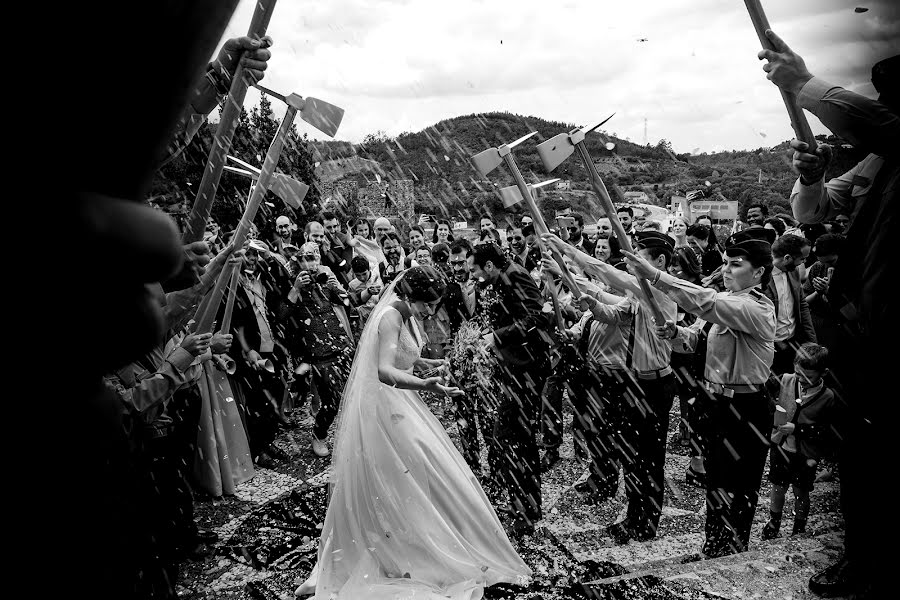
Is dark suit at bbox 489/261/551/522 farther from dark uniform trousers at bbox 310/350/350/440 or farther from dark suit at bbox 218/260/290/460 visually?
dark suit at bbox 218/260/290/460

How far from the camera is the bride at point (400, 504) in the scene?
3830 mm

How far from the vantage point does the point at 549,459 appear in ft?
21.4

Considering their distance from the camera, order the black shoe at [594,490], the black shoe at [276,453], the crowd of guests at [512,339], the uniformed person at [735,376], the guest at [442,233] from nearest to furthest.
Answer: the crowd of guests at [512,339], the uniformed person at [735,376], the black shoe at [594,490], the black shoe at [276,453], the guest at [442,233]

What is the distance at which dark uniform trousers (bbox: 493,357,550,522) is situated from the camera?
5.06 m

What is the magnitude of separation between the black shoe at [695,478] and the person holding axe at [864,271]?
11.4ft

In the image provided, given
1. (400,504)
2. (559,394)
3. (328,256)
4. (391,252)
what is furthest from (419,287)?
(391,252)

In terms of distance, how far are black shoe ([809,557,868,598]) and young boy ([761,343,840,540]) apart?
1.53 m

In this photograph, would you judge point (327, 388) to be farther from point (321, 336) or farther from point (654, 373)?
point (654, 373)

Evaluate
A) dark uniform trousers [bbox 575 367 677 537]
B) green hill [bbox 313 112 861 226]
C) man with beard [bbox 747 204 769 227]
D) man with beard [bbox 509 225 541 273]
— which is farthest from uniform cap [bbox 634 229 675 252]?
green hill [bbox 313 112 861 226]

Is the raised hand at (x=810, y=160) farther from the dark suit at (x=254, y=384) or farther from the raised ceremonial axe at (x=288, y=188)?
the dark suit at (x=254, y=384)

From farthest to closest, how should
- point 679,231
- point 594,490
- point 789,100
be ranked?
1. point 679,231
2. point 594,490
3. point 789,100

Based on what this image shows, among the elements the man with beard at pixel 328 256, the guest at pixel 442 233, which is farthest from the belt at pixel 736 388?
the guest at pixel 442 233

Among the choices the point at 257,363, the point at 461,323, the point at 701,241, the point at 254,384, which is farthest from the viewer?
the point at 701,241

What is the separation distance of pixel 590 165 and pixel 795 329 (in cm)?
314
